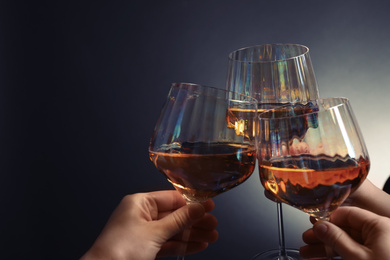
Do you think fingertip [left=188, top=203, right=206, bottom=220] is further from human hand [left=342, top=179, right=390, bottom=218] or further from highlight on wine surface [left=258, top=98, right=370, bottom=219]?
human hand [left=342, top=179, right=390, bottom=218]

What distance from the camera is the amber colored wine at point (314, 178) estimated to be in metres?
0.40

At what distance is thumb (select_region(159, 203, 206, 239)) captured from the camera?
19.9 inches

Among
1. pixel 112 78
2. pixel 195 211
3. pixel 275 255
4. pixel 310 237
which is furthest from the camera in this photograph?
pixel 112 78

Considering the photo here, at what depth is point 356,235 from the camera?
52 centimetres

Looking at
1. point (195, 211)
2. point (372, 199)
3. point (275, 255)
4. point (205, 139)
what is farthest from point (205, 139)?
point (372, 199)

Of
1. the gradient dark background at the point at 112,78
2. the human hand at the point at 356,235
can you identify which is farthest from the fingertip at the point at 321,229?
the gradient dark background at the point at 112,78

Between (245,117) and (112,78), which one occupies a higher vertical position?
(112,78)

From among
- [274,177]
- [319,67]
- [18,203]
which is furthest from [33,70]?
[274,177]

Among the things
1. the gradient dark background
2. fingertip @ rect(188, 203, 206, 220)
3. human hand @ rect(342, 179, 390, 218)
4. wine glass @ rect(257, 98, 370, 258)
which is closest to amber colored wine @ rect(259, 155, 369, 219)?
wine glass @ rect(257, 98, 370, 258)

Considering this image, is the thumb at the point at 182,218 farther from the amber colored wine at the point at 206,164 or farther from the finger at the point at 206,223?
the finger at the point at 206,223

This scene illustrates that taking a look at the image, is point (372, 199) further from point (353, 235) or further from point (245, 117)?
point (245, 117)

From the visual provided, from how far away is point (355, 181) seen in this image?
16.6 inches

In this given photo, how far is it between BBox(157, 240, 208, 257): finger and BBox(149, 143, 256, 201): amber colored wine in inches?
3.2

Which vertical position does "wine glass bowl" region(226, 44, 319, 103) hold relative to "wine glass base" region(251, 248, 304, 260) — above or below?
above
